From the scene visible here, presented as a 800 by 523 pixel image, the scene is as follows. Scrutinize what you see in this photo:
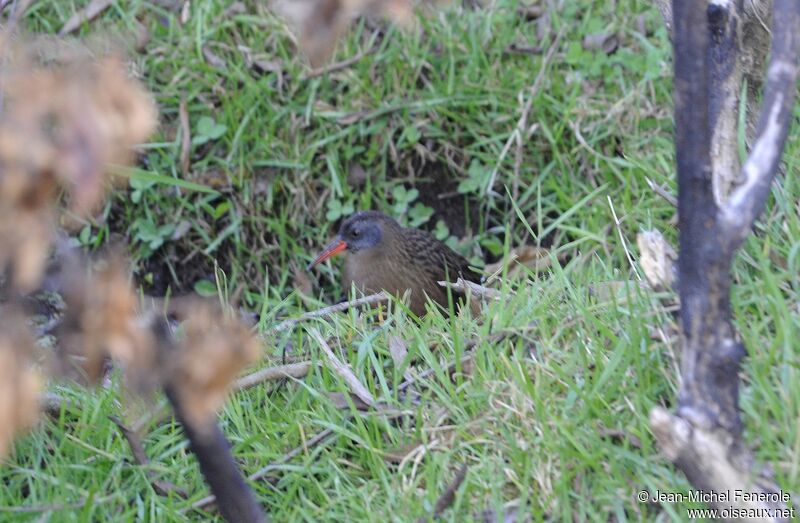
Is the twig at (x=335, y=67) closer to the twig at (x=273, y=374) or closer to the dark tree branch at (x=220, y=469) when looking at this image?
the twig at (x=273, y=374)

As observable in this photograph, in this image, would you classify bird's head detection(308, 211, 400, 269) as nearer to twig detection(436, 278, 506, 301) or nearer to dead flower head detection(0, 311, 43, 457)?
twig detection(436, 278, 506, 301)

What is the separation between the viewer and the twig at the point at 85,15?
5.55m

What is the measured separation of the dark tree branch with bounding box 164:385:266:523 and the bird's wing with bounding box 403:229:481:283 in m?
2.79

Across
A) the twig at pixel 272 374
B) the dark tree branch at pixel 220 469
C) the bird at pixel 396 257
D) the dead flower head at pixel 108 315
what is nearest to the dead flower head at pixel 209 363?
the dead flower head at pixel 108 315

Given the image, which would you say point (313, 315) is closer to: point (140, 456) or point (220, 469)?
point (140, 456)

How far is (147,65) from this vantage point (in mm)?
5520

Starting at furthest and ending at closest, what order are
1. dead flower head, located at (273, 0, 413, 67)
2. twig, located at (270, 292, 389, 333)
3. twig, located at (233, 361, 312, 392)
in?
twig, located at (270, 292, 389, 333) < twig, located at (233, 361, 312, 392) < dead flower head, located at (273, 0, 413, 67)

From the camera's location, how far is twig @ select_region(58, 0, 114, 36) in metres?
5.55

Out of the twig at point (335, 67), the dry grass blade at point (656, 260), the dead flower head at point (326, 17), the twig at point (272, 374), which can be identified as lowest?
the twig at point (272, 374)

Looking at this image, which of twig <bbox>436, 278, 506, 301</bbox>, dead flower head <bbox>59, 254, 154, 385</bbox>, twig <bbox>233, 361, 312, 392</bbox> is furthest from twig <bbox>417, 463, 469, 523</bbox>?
twig <bbox>436, 278, 506, 301</bbox>

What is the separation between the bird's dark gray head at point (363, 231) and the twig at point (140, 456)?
2.15 metres

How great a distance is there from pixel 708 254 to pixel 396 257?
2.98 m

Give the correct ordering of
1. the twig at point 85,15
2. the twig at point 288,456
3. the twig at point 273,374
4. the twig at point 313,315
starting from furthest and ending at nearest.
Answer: the twig at point 85,15, the twig at point 313,315, the twig at point 273,374, the twig at point 288,456

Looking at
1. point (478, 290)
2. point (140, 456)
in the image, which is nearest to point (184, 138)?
point (478, 290)
